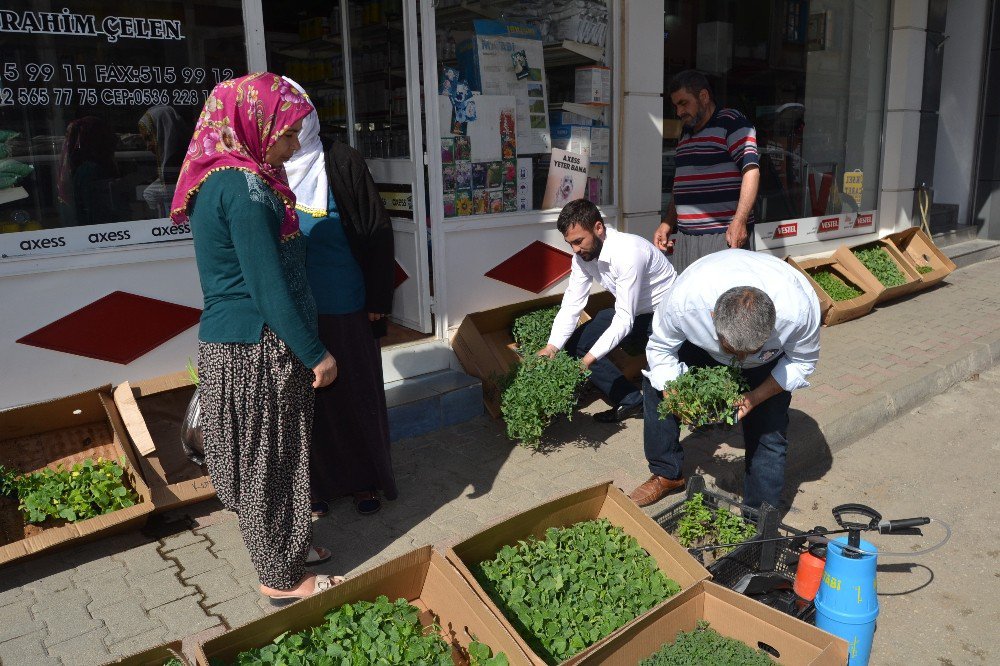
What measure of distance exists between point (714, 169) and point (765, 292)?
7.16ft

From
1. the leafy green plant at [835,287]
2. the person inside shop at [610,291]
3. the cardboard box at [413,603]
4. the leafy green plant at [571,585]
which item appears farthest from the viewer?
the leafy green plant at [835,287]

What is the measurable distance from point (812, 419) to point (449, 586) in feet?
10.7

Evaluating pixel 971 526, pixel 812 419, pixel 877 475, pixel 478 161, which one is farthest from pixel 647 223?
pixel 971 526

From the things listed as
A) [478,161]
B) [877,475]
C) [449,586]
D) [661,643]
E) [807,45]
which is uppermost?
[807,45]

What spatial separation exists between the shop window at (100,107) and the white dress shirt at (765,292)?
2825 millimetres

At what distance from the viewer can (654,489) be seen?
412 centimetres

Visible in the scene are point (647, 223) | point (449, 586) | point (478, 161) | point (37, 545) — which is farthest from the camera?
point (647, 223)

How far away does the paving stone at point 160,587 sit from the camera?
3314mm

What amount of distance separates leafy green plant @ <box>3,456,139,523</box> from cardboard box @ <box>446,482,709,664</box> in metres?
1.82

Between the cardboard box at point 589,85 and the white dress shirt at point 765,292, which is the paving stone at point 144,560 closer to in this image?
the white dress shirt at point 765,292

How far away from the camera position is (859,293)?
793 centimetres

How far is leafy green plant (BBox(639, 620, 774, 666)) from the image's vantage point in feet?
8.38

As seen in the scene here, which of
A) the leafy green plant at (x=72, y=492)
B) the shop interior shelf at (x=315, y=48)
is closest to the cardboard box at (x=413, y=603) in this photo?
the leafy green plant at (x=72, y=492)

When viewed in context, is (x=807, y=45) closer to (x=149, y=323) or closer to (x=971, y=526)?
(x=971, y=526)
